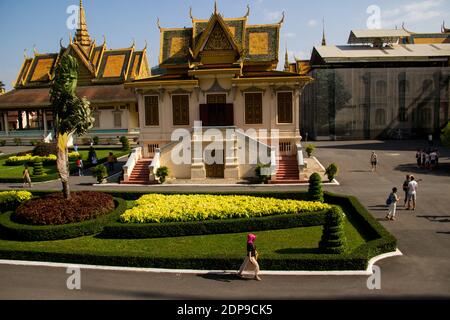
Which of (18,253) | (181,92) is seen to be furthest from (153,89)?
(18,253)

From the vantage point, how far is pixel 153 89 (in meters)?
33.4

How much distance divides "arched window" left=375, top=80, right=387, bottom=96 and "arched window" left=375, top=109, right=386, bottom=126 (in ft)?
7.22

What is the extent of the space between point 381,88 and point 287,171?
106 ft

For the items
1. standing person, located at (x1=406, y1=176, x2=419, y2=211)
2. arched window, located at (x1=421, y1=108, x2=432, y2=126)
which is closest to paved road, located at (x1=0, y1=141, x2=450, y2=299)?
standing person, located at (x1=406, y1=176, x2=419, y2=211)

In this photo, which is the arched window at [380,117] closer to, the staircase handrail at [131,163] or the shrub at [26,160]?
the staircase handrail at [131,163]

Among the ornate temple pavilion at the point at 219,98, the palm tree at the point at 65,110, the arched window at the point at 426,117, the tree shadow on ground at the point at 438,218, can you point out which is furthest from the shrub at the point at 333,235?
the arched window at the point at 426,117

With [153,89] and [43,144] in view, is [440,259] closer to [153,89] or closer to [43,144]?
[153,89]

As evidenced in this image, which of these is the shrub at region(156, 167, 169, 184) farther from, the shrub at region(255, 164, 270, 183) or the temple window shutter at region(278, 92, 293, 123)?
the temple window shutter at region(278, 92, 293, 123)

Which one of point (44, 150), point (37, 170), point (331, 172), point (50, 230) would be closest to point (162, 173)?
point (37, 170)

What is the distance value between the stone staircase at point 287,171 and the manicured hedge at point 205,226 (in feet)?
34.5

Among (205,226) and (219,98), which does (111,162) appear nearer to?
(219,98)

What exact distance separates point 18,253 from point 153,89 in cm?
2060

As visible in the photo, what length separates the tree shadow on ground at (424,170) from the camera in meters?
30.2

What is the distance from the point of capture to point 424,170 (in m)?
31.4
